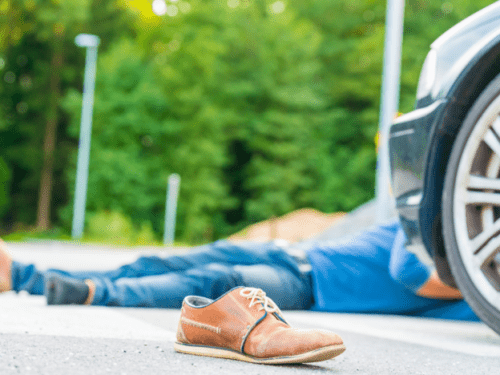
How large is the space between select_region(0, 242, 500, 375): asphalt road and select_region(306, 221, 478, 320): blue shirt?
74 mm

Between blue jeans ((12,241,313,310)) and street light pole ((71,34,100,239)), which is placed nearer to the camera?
blue jeans ((12,241,313,310))

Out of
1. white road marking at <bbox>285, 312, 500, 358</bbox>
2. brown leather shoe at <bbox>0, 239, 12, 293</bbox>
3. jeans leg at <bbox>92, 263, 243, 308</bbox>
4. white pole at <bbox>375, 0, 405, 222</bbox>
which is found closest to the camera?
white road marking at <bbox>285, 312, 500, 358</bbox>

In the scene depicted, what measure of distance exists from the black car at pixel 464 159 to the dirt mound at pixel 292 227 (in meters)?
21.4

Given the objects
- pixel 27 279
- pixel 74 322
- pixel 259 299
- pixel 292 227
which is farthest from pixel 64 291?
pixel 292 227

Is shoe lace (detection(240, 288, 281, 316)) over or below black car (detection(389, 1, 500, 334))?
below

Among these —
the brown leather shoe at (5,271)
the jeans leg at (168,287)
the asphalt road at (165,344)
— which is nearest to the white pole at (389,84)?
the asphalt road at (165,344)

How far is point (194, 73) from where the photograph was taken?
31672 mm

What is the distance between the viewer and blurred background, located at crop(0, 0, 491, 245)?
30.0 m

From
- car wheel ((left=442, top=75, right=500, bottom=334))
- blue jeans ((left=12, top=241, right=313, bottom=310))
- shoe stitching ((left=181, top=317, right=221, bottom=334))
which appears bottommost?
blue jeans ((left=12, top=241, right=313, bottom=310))

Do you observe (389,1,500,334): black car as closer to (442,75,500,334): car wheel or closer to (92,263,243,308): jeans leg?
(442,75,500,334): car wheel

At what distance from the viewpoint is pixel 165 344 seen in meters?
2.50

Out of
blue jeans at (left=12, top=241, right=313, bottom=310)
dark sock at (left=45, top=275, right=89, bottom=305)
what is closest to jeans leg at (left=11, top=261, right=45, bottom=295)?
blue jeans at (left=12, top=241, right=313, bottom=310)

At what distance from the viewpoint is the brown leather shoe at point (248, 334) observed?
6.87ft

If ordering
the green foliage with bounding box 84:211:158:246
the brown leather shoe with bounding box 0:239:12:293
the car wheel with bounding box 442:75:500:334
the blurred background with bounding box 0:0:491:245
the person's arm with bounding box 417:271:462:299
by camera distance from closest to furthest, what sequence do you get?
the car wheel with bounding box 442:75:500:334 < the person's arm with bounding box 417:271:462:299 < the brown leather shoe with bounding box 0:239:12:293 < the green foliage with bounding box 84:211:158:246 < the blurred background with bounding box 0:0:491:245
